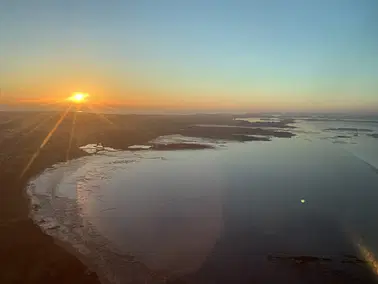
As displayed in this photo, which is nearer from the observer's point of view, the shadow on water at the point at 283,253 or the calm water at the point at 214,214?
the shadow on water at the point at 283,253

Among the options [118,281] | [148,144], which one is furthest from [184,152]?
[118,281]

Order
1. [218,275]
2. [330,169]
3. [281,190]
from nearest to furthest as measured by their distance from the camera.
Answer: [218,275] → [281,190] → [330,169]

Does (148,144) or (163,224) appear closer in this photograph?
(163,224)

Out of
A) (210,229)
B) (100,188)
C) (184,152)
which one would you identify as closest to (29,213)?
(100,188)

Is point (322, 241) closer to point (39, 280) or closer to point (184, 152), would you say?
point (39, 280)

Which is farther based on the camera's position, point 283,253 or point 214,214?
point 214,214

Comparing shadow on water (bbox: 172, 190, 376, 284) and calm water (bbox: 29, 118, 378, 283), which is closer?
shadow on water (bbox: 172, 190, 376, 284)

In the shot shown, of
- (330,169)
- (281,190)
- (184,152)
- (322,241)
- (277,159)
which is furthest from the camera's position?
(184,152)
